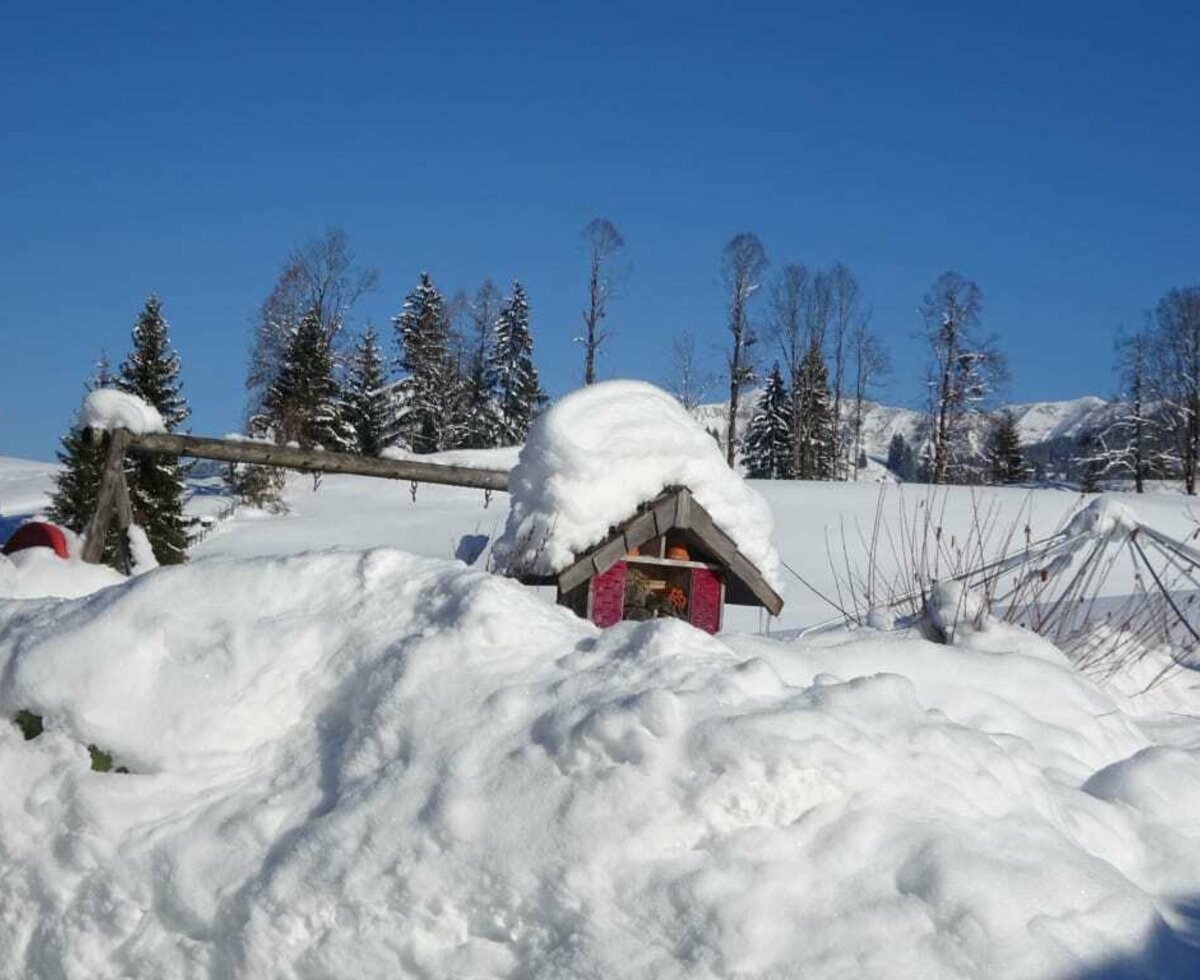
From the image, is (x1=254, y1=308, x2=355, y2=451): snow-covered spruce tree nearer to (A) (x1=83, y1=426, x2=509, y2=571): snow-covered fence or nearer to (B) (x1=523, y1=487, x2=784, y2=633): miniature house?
(A) (x1=83, y1=426, x2=509, y2=571): snow-covered fence

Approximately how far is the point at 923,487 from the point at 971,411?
13.3 m

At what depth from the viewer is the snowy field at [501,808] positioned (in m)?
2.00

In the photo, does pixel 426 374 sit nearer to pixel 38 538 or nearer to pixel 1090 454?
pixel 1090 454

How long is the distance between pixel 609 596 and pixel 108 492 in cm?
286

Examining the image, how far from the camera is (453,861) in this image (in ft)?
7.09

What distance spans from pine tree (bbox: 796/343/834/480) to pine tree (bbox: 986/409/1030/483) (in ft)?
18.1

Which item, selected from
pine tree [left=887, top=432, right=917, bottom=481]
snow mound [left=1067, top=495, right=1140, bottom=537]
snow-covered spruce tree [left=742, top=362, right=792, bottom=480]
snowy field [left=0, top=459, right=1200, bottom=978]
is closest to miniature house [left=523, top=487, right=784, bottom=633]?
snow mound [left=1067, top=495, right=1140, bottom=537]

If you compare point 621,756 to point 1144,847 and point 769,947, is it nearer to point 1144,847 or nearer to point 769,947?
point 769,947

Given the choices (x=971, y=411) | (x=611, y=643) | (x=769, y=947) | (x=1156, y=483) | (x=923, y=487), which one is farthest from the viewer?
(x=1156, y=483)

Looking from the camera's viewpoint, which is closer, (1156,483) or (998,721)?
(998,721)

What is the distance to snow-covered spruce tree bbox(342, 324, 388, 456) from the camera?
34875 mm

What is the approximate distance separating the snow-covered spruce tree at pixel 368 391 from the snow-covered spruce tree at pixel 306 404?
2.57m

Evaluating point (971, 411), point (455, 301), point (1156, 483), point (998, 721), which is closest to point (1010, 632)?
point (998, 721)

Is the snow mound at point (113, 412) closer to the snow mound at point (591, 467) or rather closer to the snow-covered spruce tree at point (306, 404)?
the snow mound at point (591, 467)
